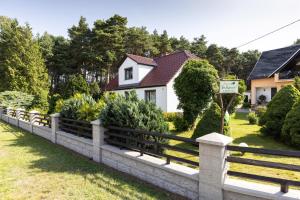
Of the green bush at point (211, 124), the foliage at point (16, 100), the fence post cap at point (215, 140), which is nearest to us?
the fence post cap at point (215, 140)

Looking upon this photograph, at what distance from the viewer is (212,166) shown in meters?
3.48

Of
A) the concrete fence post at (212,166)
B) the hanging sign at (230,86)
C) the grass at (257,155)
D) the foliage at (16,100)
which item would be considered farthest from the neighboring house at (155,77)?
the concrete fence post at (212,166)

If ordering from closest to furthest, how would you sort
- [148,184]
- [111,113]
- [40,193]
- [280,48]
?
[40,193] < [148,184] < [111,113] < [280,48]

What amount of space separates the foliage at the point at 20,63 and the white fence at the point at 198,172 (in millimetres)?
22239

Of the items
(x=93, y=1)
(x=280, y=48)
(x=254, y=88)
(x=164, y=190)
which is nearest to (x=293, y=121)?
(x=164, y=190)

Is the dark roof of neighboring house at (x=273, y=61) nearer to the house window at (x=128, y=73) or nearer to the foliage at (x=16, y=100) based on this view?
the house window at (x=128, y=73)

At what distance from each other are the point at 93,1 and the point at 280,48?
71.6 feet

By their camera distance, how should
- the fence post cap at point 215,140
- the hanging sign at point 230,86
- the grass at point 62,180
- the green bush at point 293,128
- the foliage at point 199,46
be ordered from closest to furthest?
the fence post cap at point 215,140
the grass at point 62,180
the hanging sign at point 230,86
the green bush at point 293,128
the foliage at point 199,46

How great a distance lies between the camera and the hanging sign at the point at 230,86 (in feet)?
17.4

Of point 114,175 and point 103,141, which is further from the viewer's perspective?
point 103,141

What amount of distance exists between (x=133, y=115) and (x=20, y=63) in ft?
86.3

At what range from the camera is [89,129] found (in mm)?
6738

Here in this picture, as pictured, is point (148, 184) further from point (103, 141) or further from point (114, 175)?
point (103, 141)

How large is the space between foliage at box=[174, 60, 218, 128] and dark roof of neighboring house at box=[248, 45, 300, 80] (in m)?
14.2
